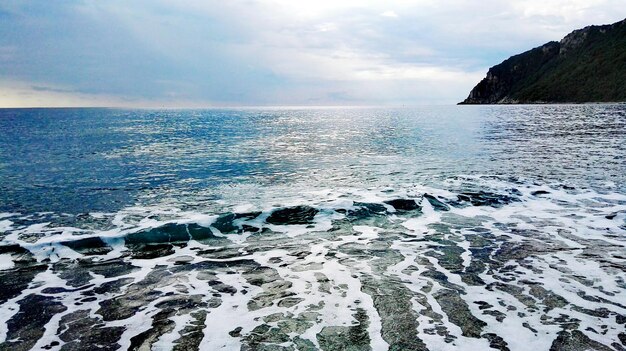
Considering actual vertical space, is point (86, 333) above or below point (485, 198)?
above

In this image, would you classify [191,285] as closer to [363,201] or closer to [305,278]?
[305,278]

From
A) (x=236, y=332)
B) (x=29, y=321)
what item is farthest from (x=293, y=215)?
(x=29, y=321)

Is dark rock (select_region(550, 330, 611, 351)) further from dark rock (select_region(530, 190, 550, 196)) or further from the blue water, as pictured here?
the blue water

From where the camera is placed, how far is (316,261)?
34.7 feet

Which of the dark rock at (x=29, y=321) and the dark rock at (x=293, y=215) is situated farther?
the dark rock at (x=293, y=215)

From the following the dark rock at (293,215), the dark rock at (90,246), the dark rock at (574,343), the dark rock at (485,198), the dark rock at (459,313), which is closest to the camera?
the dark rock at (574,343)

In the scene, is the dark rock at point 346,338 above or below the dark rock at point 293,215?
above

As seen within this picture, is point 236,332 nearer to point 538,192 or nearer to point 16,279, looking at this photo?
point 16,279

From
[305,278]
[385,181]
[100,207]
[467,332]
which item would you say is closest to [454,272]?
[467,332]

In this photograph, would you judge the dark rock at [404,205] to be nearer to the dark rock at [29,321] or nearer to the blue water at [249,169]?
the blue water at [249,169]

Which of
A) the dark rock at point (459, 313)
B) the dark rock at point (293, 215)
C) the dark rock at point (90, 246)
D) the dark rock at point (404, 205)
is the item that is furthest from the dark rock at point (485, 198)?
the dark rock at point (90, 246)

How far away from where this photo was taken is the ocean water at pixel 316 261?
684cm

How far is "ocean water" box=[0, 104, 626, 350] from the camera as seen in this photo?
6.84 meters

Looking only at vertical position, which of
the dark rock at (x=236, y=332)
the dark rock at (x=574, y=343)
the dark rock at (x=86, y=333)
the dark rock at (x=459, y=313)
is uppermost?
the dark rock at (x=86, y=333)
